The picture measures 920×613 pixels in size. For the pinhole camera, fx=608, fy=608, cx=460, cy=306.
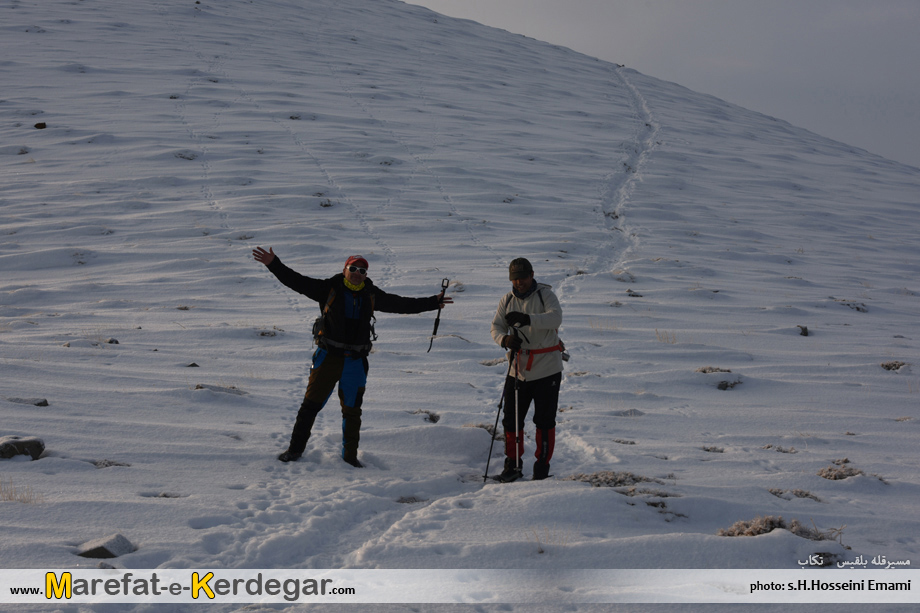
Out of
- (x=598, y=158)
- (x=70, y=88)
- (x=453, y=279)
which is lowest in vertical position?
(x=453, y=279)

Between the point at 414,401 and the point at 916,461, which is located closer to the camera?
the point at 916,461

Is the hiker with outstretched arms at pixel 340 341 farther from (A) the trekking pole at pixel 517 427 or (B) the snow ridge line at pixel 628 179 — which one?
(B) the snow ridge line at pixel 628 179

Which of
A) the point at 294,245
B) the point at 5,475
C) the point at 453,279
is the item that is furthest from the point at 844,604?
the point at 294,245

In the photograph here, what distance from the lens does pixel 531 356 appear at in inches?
205

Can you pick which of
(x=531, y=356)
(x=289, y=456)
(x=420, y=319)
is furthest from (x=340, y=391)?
(x=420, y=319)

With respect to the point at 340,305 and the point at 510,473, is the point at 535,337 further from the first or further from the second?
the point at 340,305

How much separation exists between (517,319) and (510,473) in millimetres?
1390

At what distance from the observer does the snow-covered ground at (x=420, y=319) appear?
4.35m

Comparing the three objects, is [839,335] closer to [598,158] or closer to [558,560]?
[558,560]

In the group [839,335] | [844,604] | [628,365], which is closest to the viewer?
[844,604]

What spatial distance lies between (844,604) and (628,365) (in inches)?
201

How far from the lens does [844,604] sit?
3445 mm

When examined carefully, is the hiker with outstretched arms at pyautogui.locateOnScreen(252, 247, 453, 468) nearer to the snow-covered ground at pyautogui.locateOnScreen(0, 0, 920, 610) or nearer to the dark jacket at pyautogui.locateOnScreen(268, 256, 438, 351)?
the dark jacket at pyautogui.locateOnScreen(268, 256, 438, 351)

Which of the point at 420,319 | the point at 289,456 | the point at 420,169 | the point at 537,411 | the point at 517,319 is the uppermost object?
the point at 420,169
